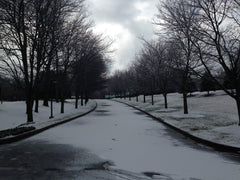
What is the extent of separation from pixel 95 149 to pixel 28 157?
2038 millimetres

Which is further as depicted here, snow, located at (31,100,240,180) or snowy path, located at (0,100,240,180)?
snow, located at (31,100,240,180)

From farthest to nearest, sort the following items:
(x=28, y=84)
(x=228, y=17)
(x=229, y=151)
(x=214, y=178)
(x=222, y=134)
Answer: (x=28, y=84) → (x=228, y=17) → (x=222, y=134) → (x=229, y=151) → (x=214, y=178)

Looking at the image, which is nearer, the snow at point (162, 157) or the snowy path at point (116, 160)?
the snowy path at point (116, 160)

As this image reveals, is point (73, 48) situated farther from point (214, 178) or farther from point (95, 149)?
point (214, 178)

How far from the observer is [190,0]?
1053cm

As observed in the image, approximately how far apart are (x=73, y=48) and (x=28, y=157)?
16.0m

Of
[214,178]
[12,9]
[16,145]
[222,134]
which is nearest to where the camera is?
[214,178]

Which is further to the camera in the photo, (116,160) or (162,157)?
(162,157)

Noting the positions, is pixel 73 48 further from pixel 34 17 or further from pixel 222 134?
pixel 222 134

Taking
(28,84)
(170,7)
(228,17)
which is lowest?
(28,84)

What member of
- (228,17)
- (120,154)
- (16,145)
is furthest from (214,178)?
(228,17)

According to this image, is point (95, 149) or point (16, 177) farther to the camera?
point (95, 149)

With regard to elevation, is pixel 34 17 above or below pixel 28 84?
above

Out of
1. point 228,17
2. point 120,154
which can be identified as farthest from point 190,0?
point 120,154
